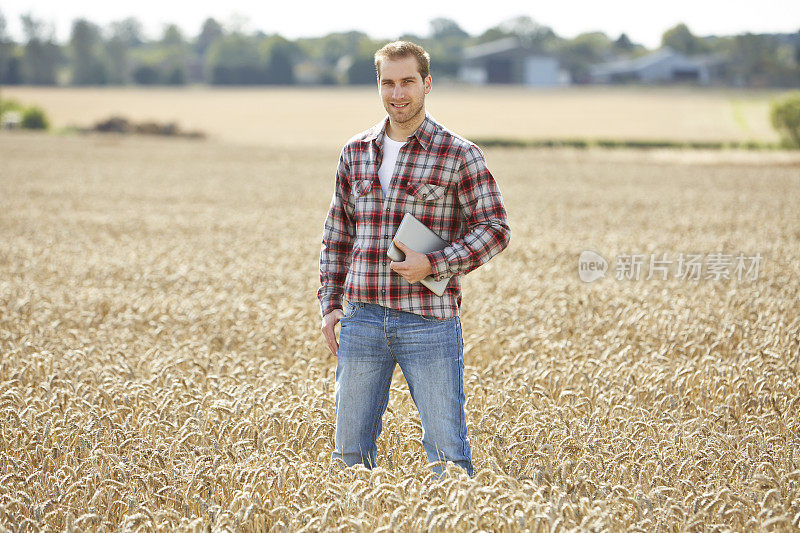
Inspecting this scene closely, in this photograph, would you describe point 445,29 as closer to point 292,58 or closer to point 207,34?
point 207,34

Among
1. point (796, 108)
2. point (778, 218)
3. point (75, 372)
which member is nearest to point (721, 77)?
point (796, 108)

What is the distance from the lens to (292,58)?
375ft

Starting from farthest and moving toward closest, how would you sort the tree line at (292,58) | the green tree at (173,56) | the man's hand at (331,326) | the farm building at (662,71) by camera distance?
the green tree at (173,56)
the farm building at (662,71)
the tree line at (292,58)
the man's hand at (331,326)

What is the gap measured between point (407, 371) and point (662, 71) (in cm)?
11068

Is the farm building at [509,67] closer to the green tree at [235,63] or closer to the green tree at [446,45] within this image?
the green tree at [446,45]

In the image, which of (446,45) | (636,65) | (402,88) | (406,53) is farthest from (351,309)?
(446,45)

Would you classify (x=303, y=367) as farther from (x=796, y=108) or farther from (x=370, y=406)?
(x=796, y=108)

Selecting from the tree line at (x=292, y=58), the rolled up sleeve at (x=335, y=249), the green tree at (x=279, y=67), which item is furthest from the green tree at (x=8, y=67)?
the rolled up sleeve at (x=335, y=249)

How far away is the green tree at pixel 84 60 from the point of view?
10738cm

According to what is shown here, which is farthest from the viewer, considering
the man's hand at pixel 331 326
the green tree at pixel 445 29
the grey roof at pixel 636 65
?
the green tree at pixel 445 29

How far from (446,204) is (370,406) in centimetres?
106

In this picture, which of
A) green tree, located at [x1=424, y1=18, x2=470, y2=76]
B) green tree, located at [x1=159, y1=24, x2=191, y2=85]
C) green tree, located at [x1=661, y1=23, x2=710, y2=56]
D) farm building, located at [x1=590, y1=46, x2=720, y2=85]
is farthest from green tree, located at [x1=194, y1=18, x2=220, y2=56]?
farm building, located at [x1=590, y1=46, x2=720, y2=85]

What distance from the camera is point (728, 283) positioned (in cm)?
1059

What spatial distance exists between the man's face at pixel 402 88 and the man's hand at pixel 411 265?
0.62m
